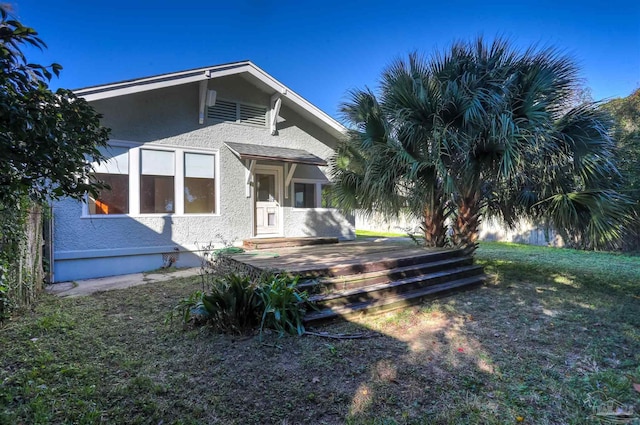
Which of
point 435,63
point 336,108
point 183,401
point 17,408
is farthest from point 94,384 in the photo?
point 435,63

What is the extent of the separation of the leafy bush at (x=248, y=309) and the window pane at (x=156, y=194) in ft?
18.1

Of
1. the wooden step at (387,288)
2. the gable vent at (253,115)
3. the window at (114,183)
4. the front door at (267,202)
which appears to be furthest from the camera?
the front door at (267,202)

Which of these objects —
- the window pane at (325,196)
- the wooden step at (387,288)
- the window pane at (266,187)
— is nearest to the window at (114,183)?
the window pane at (266,187)

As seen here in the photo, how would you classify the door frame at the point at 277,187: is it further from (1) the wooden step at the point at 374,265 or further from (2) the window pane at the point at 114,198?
(1) the wooden step at the point at 374,265

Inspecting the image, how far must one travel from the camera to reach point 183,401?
2605 mm

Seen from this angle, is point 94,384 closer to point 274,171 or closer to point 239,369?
point 239,369

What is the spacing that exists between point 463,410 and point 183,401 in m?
2.30

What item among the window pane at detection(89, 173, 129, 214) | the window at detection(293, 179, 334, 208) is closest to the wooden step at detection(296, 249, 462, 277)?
the window at detection(293, 179, 334, 208)

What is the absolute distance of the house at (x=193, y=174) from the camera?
26.7ft

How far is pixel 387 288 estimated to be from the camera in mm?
5340

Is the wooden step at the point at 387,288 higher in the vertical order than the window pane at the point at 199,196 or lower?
lower

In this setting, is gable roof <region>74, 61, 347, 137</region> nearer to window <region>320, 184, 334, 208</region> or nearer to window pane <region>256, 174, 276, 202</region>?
window <region>320, 184, 334, 208</region>

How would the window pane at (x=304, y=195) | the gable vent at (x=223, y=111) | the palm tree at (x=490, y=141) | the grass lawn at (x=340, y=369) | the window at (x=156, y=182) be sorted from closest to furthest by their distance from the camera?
the grass lawn at (x=340, y=369) < the palm tree at (x=490, y=141) < the window at (x=156, y=182) < the gable vent at (x=223, y=111) < the window pane at (x=304, y=195)

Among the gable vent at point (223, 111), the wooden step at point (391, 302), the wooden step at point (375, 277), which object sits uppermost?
the gable vent at point (223, 111)
